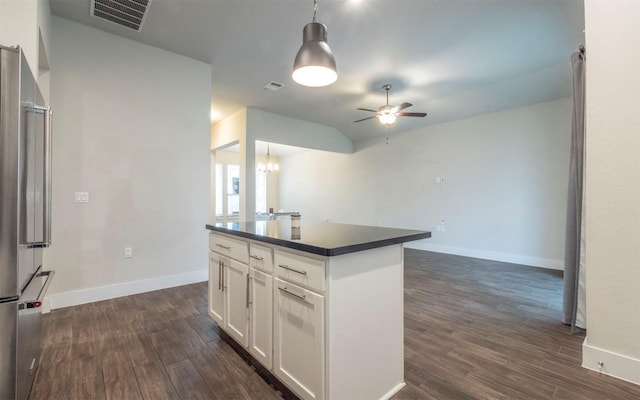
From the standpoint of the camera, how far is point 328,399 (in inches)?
51.8

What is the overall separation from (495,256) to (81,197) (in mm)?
6453

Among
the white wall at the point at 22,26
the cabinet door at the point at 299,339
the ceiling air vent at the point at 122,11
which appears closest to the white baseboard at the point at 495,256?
the cabinet door at the point at 299,339

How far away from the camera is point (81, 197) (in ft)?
9.95

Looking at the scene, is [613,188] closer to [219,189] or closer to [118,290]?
[118,290]

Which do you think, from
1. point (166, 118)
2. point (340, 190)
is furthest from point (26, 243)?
point (340, 190)

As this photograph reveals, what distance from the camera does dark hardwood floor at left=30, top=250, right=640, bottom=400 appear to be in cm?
168

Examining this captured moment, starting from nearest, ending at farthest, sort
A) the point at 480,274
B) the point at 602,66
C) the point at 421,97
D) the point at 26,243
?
the point at 26,243
the point at 602,66
the point at 480,274
the point at 421,97

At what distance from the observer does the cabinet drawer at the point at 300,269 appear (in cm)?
135

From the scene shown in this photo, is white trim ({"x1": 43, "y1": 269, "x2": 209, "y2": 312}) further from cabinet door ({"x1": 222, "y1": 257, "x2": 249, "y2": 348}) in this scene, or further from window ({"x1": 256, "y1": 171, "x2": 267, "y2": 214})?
window ({"x1": 256, "y1": 171, "x2": 267, "y2": 214})

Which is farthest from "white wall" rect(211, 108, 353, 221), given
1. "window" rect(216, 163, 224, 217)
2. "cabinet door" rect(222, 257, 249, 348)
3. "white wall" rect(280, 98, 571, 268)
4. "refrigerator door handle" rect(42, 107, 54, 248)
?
"refrigerator door handle" rect(42, 107, 54, 248)

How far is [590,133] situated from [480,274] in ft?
9.60

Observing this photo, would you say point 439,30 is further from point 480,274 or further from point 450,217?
point 450,217

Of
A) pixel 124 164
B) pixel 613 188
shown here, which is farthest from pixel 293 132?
pixel 613 188

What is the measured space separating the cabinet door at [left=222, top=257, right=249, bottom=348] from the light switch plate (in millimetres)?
2063
